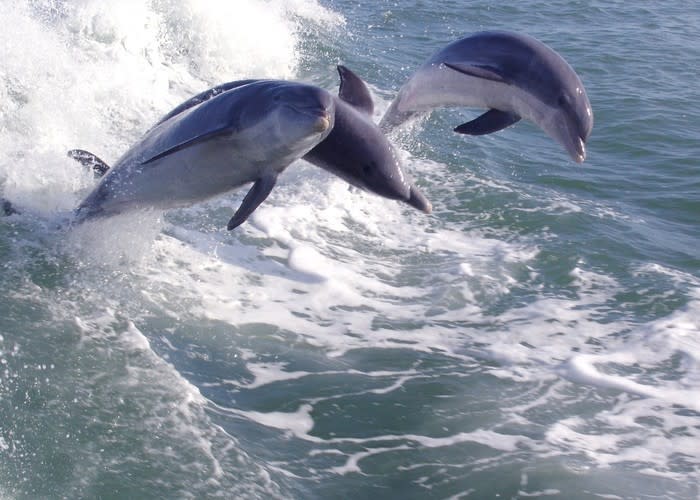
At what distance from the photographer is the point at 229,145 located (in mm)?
6914

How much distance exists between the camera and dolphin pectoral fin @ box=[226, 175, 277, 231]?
677cm

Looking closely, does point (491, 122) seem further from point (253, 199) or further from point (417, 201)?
point (253, 199)

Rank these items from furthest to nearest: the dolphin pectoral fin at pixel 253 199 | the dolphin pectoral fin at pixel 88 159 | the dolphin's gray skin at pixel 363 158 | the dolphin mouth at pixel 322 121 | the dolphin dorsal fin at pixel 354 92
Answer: the dolphin pectoral fin at pixel 88 159 → the dolphin dorsal fin at pixel 354 92 → the dolphin pectoral fin at pixel 253 199 → the dolphin's gray skin at pixel 363 158 → the dolphin mouth at pixel 322 121

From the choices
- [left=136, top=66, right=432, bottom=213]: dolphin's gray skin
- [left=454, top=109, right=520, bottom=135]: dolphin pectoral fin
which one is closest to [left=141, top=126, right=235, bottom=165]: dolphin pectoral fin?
[left=136, top=66, right=432, bottom=213]: dolphin's gray skin

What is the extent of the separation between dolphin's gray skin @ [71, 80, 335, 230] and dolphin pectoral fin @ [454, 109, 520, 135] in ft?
5.92

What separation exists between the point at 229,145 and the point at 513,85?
2543 mm

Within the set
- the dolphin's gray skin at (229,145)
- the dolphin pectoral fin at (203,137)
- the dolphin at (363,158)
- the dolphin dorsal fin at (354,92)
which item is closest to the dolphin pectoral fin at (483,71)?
the dolphin dorsal fin at (354,92)

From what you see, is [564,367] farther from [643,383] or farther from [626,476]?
[626,476]

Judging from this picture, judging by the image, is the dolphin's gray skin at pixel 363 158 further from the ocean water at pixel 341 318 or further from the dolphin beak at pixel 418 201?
the ocean water at pixel 341 318

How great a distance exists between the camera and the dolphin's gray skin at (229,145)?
253 inches

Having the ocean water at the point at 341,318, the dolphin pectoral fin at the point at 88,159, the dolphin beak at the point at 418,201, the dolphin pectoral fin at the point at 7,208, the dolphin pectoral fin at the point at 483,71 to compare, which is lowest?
the ocean water at the point at 341,318

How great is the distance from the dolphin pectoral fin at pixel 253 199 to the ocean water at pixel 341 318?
4.21 ft

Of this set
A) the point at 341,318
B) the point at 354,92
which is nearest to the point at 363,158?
the point at 354,92

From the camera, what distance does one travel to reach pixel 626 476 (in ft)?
22.0
